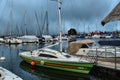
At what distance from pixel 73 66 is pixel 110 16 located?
36.8 feet

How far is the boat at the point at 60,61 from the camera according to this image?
76.3ft

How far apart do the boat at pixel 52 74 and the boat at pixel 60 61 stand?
1.37 ft

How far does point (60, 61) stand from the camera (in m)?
24.8

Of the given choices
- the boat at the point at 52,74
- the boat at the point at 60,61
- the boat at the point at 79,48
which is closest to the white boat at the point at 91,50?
the boat at the point at 79,48

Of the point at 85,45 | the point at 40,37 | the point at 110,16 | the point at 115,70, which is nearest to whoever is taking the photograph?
the point at 110,16

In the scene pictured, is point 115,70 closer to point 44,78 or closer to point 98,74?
point 98,74

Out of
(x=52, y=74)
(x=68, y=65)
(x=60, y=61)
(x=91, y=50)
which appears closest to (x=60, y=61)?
(x=60, y=61)

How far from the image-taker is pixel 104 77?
22438 mm

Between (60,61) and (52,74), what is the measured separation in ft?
5.16

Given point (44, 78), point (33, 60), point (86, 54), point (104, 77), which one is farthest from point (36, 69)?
point (104, 77)

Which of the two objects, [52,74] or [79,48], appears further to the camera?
[79,48]

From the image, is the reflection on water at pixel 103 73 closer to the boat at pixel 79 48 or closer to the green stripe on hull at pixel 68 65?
the green stripe on hull at pixel 68 65

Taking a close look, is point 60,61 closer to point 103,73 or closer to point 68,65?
point 68,65

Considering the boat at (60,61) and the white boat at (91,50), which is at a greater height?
the white boat at (91,50)
